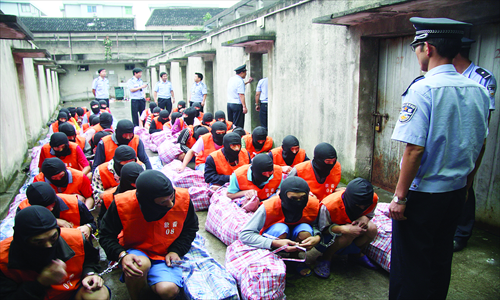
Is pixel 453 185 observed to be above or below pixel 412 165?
below

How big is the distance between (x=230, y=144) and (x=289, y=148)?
78 cm

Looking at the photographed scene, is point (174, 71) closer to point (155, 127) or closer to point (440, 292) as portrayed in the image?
point (155, 127)

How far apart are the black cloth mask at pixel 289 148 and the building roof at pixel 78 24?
105ft

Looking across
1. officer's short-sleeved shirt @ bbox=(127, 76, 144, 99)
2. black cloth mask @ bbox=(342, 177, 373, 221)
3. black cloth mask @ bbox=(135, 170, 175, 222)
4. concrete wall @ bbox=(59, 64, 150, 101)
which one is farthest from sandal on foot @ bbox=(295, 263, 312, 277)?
concrete wall @ bbox=(59, 64, 150, 101)

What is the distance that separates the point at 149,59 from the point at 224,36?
16.0 meters

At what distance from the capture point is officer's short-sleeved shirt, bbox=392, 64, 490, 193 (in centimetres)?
204

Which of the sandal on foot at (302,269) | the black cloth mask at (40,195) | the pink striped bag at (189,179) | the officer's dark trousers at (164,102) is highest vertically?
the officer's dark trousers at (164,102)

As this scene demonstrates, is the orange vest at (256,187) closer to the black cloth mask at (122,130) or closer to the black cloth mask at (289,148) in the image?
the black cloth mask at (289,148)

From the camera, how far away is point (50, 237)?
2.17 metres

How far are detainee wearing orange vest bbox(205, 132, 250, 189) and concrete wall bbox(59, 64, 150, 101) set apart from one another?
75.2ft

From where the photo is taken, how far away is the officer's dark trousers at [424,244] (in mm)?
2102

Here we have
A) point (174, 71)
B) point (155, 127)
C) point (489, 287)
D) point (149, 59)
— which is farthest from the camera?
point (149, 59)

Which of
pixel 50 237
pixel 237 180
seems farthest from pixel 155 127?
pixel 50 237

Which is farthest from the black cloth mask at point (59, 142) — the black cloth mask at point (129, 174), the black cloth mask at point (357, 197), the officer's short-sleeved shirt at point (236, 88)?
the officer's short-sleeved shirt at point (236, 88)
